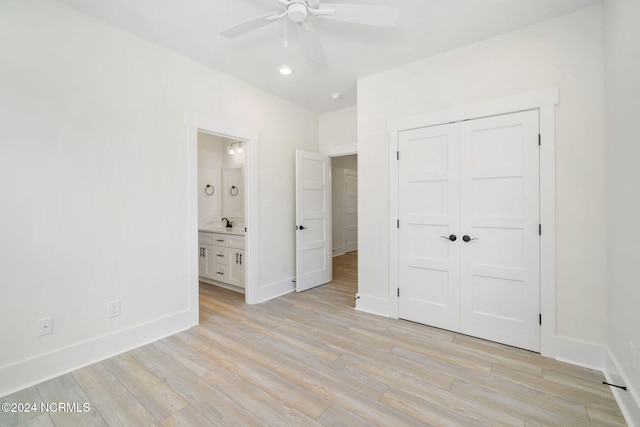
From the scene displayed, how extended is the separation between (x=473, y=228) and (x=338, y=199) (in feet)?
15.2

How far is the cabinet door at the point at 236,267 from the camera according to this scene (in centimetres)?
375

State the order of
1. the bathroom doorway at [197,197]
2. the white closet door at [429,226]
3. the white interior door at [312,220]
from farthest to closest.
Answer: the white interior door at [312,220] → the bathroom doorway at [197,197] → the white closet door at [429,226]

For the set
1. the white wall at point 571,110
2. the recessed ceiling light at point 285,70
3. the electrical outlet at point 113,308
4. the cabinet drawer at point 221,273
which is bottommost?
the cabinet drawer at point 221,273

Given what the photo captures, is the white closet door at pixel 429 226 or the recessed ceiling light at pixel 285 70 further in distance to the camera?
the recessed ceiling light at pixel 285 70

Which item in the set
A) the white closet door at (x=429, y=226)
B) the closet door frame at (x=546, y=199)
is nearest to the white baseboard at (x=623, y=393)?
the closet door frame at (x=546, y=199)

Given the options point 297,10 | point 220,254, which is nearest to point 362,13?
point 297,10

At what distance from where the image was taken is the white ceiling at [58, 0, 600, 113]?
81.0 inches

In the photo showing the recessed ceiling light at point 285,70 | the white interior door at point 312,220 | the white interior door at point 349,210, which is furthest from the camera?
the white interior door at point 349,210

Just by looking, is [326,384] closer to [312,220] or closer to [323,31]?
[312,220]

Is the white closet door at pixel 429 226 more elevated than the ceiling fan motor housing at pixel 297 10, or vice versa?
the ceiling fan motor housing at pixel 297 10

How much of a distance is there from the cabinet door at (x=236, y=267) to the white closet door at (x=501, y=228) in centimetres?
269

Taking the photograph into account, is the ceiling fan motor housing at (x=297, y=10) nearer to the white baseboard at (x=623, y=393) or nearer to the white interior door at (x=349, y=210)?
the white baseboard at (x=623, y=393)

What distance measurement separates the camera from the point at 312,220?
409cm

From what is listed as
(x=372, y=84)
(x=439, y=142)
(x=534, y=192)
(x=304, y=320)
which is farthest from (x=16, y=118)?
(x=534, y=192)
